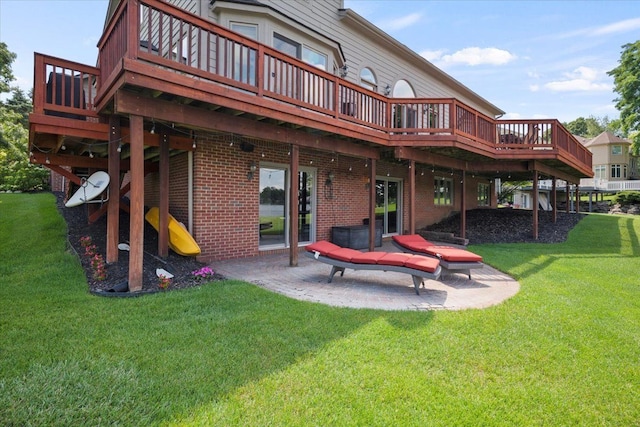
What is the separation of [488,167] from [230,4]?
9402mm

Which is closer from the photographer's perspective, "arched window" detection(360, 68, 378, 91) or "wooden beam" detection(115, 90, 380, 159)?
"wooden beam" detection(115, 90, 380, 159)

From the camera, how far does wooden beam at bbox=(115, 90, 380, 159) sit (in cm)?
448

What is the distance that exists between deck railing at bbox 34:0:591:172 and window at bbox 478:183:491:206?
19.4 feet

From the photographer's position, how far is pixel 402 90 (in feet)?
42.7

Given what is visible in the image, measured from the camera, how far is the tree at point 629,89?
88.3 ft

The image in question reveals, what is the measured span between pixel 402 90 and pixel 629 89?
27068 millimetres

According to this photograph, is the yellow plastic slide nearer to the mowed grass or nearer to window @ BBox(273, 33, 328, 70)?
the mowed grass

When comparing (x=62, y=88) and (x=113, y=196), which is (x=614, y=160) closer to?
(x=113, y=196)

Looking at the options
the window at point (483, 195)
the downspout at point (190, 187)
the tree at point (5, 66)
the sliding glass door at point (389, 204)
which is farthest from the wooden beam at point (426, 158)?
the tree at point (5, 66)

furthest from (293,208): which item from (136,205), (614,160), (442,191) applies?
(614,160)

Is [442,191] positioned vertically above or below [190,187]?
above

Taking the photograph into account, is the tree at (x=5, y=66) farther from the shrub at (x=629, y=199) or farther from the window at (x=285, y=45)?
the shrub at (x=629, y=199)

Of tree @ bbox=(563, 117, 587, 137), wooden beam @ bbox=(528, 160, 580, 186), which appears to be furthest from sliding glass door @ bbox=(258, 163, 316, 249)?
tree @ bbox=(563, 117, 587, 137)

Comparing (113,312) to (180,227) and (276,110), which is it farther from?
(276,110)
